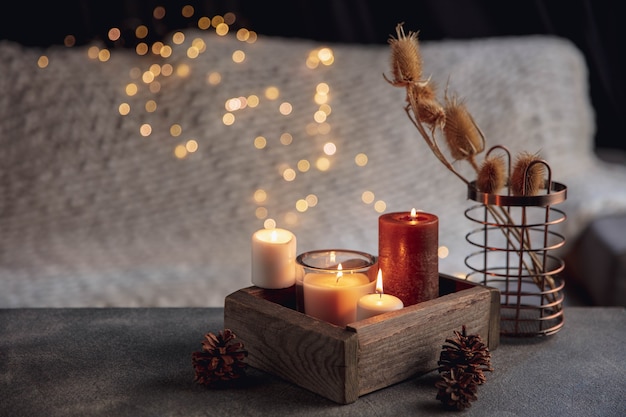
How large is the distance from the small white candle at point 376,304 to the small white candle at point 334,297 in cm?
2

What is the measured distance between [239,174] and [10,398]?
43.2 inches

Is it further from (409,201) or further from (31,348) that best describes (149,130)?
(31,348)

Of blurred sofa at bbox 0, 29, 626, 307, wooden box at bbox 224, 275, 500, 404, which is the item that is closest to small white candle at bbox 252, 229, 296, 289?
wooden box at bbox 224, 275, 500, 404

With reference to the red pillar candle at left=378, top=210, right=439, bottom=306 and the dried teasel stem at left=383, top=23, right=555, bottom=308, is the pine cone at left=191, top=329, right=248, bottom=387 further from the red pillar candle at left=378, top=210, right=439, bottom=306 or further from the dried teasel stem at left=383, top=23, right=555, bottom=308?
the dried teasel stem at left=383, top=23, right=555, bottom=308

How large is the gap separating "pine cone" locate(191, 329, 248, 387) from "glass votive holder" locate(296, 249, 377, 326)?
0.09m

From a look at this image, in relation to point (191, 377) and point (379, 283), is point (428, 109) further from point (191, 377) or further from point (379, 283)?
point (191, 377)

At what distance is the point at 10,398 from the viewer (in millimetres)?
821

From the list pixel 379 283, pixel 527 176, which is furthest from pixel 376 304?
pixel 527 176

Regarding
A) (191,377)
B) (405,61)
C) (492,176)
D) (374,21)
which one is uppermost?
(374,21)

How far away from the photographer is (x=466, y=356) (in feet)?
2.76

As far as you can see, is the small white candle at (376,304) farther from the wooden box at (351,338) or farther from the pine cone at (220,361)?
the pine cone at (220,361)

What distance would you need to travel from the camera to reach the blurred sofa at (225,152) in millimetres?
1791

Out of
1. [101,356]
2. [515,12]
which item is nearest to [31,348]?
[101,356]

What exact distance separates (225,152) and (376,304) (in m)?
1.11
